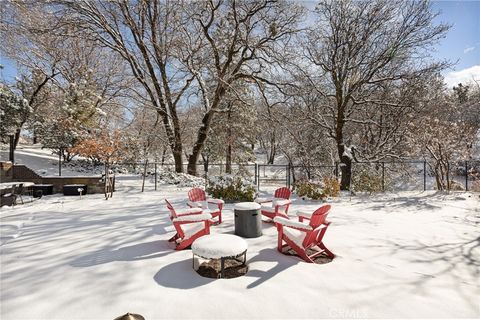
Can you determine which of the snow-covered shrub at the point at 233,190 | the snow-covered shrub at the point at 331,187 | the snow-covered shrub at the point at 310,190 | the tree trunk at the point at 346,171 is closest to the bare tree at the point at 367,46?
the tree trunk at the point at 346,171

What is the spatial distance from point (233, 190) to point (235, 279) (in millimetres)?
5116

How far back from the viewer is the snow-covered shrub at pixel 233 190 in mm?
8445

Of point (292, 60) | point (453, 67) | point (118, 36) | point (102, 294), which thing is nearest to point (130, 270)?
point (102, 294)

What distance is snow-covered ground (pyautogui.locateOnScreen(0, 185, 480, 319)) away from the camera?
2.78m

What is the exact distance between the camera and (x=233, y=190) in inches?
335

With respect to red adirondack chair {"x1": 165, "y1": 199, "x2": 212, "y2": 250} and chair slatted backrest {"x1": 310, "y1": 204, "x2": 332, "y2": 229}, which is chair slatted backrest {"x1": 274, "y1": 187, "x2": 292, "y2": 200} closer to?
chair slatted backrest {"x1": 310, "y1": 204, "x2": 332, "y2": 229}

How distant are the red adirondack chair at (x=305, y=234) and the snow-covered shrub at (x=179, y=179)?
345 inches

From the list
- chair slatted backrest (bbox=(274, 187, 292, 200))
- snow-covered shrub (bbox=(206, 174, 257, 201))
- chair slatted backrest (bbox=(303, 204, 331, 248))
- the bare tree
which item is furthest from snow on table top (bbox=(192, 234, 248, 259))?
the bare tree

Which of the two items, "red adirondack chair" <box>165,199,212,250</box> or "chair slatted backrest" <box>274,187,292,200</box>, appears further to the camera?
"chair slatted backrest" <box>274,187,292,200</box>

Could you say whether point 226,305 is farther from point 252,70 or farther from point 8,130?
point 8,130

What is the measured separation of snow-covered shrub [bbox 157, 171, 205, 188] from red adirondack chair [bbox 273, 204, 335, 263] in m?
8.76

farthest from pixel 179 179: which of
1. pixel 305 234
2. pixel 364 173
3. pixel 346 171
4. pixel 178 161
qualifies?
pixel 305 234

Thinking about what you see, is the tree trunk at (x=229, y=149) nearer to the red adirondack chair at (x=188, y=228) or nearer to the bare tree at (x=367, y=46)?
the bare tree at (x=367, y=46)

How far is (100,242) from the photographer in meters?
4.74
